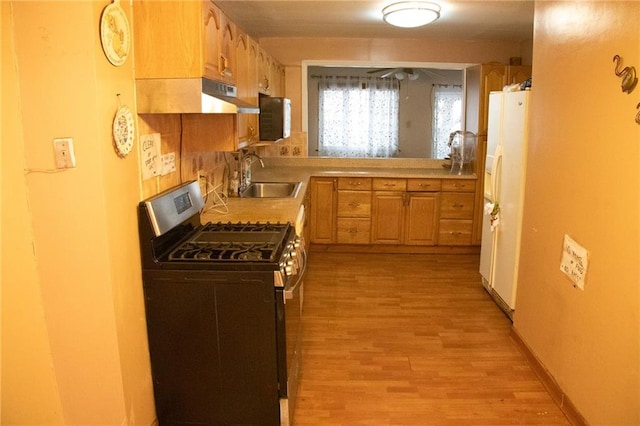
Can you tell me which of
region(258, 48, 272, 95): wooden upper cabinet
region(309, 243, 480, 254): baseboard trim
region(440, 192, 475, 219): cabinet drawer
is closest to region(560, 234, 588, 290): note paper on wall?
region(258, 48, 272, 95): wooden upper cabinet

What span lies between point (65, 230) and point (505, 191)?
2.83 m

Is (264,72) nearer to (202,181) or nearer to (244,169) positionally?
(244,169)

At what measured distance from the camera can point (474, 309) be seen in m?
3.72

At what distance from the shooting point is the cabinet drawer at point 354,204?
506 cm

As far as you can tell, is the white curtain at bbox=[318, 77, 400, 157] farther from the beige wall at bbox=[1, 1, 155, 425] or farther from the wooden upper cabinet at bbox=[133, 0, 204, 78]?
the beige wall at bbox=[1, 1, 155, 425]

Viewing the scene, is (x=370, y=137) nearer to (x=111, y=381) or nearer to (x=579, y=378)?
(x=579, y=378)

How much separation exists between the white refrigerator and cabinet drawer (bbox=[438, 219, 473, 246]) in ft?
3.61

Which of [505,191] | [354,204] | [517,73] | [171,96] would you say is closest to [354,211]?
[354,204]

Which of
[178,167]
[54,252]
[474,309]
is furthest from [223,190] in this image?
[474,309]

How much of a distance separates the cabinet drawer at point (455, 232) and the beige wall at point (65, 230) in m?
3.68

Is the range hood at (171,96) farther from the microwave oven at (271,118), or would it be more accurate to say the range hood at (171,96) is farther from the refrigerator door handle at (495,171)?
the refrigerator door handle at (495,171)

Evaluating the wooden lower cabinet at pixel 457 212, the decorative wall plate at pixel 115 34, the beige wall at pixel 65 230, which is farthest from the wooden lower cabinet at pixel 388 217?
the decorative wall plate at pixel 115 34

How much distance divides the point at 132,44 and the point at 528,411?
2541mm

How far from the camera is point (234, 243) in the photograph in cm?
235
